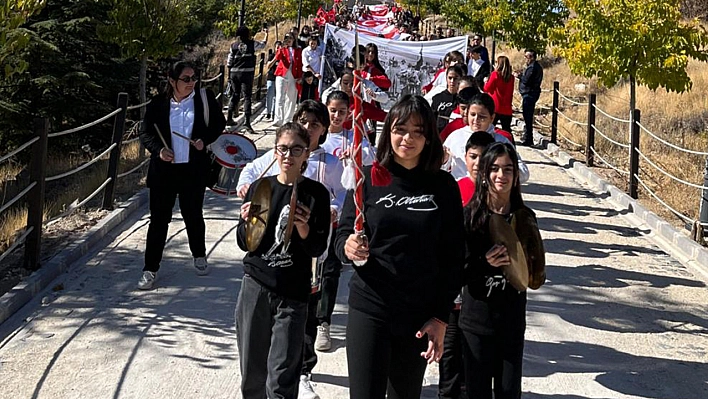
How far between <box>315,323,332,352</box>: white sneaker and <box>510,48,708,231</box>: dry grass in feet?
20.6

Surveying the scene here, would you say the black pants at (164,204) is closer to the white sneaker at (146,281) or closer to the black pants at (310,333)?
the white sneaker at (146,281)

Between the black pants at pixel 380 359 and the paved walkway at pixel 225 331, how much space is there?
67.0 inches

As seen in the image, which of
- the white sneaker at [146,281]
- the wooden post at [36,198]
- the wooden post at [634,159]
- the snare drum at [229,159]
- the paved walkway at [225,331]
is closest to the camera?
the paved walkway at [225,331]

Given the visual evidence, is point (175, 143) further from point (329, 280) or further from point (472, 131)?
point (472, 131)

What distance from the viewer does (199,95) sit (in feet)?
25.8

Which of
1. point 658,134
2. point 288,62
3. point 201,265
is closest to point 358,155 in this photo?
point 201,265

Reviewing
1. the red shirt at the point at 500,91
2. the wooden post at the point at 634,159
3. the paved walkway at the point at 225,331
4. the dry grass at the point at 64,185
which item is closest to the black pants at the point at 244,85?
the dry grass at the point at 64,185

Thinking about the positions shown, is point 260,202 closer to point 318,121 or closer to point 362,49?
point 318,121

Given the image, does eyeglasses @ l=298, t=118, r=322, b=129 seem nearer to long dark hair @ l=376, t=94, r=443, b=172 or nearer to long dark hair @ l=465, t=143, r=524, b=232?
long dark hair @ l=465, t=143, r=524, b=232

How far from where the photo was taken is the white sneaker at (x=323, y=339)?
6.42 meters

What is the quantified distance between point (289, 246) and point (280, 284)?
0.20 metres

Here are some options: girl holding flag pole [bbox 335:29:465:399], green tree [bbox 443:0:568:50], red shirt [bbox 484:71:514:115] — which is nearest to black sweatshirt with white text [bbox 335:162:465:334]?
girl holding flag pole [bbox 335:29:465:399]

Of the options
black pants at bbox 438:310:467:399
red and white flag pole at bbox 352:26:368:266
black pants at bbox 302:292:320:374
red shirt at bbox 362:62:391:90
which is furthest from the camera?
red shirt at bbox 362:62:391:90

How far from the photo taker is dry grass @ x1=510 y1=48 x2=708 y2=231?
42.9 ft
